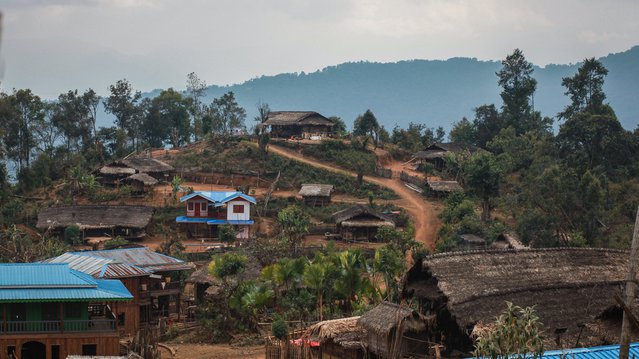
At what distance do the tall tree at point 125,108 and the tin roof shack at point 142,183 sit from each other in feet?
63.8

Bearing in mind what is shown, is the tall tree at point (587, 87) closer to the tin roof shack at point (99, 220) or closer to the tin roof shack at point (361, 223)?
the tin roof shack at point (361, 223)

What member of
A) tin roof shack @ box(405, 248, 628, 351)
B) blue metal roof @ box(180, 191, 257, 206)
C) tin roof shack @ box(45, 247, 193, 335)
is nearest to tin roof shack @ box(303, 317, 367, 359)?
tin roof shack @ box(405, 248, 628, 351)

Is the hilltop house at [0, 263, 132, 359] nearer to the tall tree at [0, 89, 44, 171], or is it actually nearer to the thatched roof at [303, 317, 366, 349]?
the thatched roof at [303, 317, 366, 349]

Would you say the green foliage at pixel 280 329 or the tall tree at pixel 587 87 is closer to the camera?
the green foliage at pixel 280 329

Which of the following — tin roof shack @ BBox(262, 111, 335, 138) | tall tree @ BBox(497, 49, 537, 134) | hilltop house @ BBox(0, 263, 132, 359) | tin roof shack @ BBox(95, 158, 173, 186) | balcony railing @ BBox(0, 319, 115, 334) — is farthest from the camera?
tall tree @ BBox(497, 49, 537, 134)

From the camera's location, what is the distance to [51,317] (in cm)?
2911

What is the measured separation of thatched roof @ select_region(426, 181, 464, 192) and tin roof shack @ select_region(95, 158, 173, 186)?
1895 centimetres

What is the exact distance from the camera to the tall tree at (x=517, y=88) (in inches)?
3056

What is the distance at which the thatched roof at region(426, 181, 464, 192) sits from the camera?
60297mm

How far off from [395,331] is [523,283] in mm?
5344

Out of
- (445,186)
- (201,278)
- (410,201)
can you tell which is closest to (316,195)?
(410,201)

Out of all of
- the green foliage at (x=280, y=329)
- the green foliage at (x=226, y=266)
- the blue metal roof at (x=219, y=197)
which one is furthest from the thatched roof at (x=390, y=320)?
the blue metal roof at (x=219, y=197)

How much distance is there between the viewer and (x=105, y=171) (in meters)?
61.2

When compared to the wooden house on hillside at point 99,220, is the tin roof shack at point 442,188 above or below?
above
